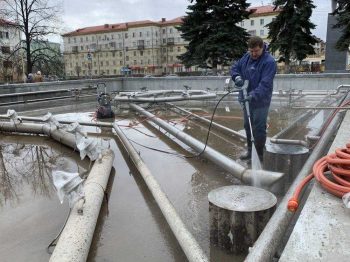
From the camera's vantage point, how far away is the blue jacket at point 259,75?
4805 mm

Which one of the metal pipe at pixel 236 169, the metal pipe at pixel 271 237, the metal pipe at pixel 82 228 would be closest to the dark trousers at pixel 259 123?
the metal pipe at pixel 236 169

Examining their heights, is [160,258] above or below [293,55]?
below

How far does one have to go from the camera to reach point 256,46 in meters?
4.76

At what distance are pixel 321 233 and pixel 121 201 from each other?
2.64 meters

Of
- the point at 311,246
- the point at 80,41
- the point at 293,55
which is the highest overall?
the point at 80,41

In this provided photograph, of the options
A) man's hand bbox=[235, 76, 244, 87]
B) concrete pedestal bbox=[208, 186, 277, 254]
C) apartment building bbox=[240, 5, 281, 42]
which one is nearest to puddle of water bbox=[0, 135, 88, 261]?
concrete pedestal bbox=[208, 186, 277, 254]

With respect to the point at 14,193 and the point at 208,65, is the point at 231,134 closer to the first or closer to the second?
the point at 14,193

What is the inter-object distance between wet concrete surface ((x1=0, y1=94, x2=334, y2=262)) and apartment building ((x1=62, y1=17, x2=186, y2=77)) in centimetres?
8145

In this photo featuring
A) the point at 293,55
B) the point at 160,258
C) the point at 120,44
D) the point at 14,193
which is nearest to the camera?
the point at 160,258

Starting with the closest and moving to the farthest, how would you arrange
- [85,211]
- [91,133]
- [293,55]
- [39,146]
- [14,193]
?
[85,211] < [14,193] < [39,146] < [91,133] < [293,55]

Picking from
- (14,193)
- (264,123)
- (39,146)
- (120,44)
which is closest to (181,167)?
(264,123)

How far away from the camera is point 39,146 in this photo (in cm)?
742

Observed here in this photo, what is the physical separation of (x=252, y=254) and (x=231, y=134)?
570 centimetres

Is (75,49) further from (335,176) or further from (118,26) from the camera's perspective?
(335,176)
